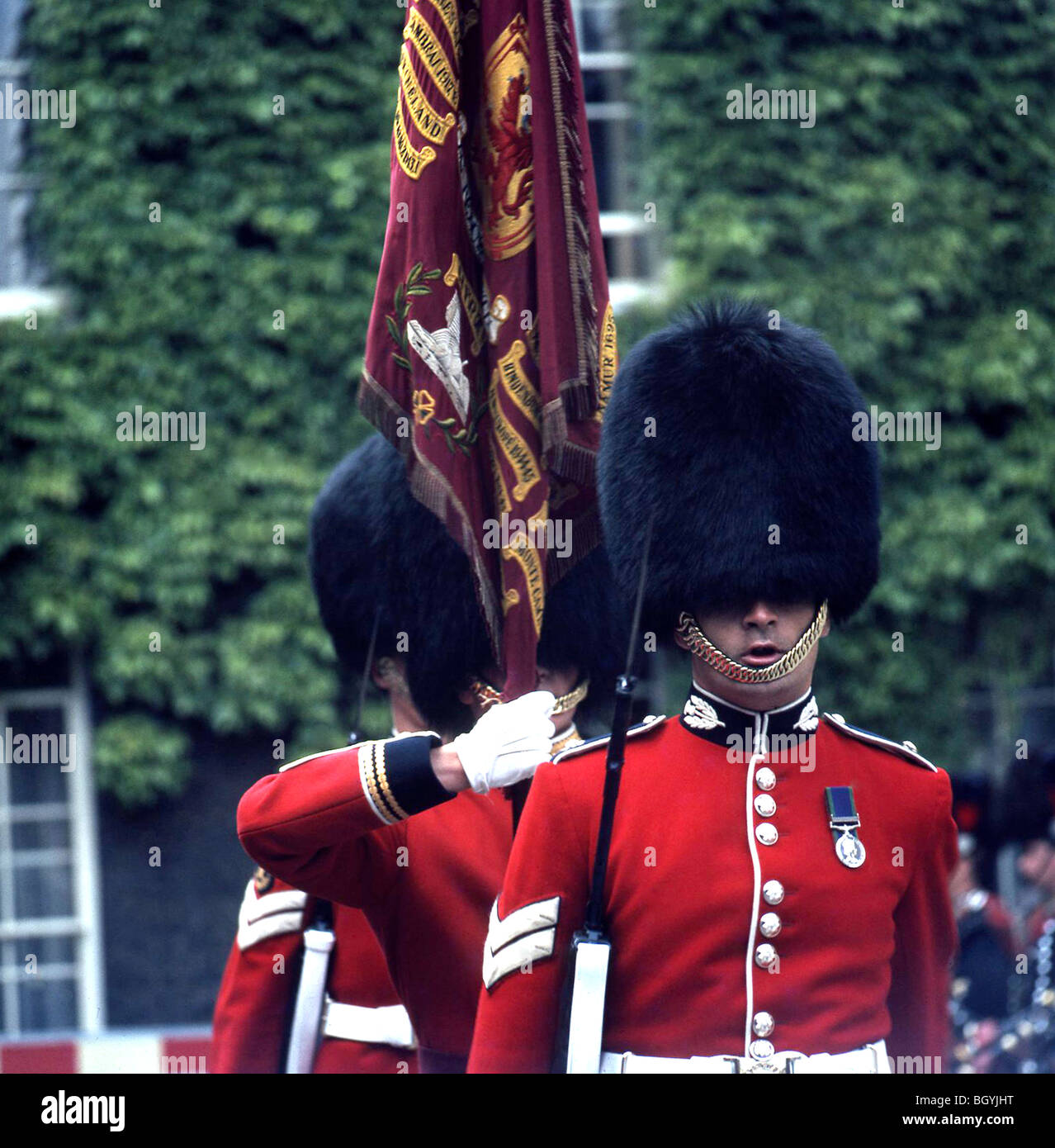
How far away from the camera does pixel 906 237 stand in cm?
836

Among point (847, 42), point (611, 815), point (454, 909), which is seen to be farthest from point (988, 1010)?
point (847, 42)

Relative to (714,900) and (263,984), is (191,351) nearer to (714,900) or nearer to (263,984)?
(263,984)

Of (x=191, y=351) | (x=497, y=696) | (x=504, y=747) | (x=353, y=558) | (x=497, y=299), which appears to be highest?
(x=191, y=351)

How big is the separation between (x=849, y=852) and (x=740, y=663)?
1.10 feet

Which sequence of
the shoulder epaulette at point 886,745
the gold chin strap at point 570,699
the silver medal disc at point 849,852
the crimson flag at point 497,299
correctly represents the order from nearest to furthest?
the silver medal disc at point 849,852 < the shoulder epaulette at point 886,745 < the crimson flag at point 497,299 < the gold chin strap at point 570,699

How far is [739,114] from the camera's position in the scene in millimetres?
8344

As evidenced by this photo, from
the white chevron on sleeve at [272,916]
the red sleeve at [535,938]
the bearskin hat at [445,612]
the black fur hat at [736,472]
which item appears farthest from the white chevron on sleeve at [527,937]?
the white chevron on sleeve at [272,916]

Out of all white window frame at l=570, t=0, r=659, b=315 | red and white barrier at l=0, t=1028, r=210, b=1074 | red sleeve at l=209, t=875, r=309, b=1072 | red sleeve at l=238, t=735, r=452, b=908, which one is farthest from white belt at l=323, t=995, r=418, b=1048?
white window frame at l=570, t=0, r=659, b=315

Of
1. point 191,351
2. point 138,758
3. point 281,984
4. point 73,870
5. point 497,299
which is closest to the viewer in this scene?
point 497,299

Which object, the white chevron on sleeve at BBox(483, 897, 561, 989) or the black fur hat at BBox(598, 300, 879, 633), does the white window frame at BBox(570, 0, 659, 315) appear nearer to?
the black fur hat at BBox(598, 300, 879, 633)

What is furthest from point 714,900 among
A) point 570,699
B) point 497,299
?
point 497,299

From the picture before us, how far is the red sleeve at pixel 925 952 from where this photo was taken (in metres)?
2.58

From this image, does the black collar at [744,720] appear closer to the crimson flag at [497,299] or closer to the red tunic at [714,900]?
the red tunic at [714,900]

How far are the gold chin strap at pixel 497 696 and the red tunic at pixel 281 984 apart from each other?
2.05 ft
